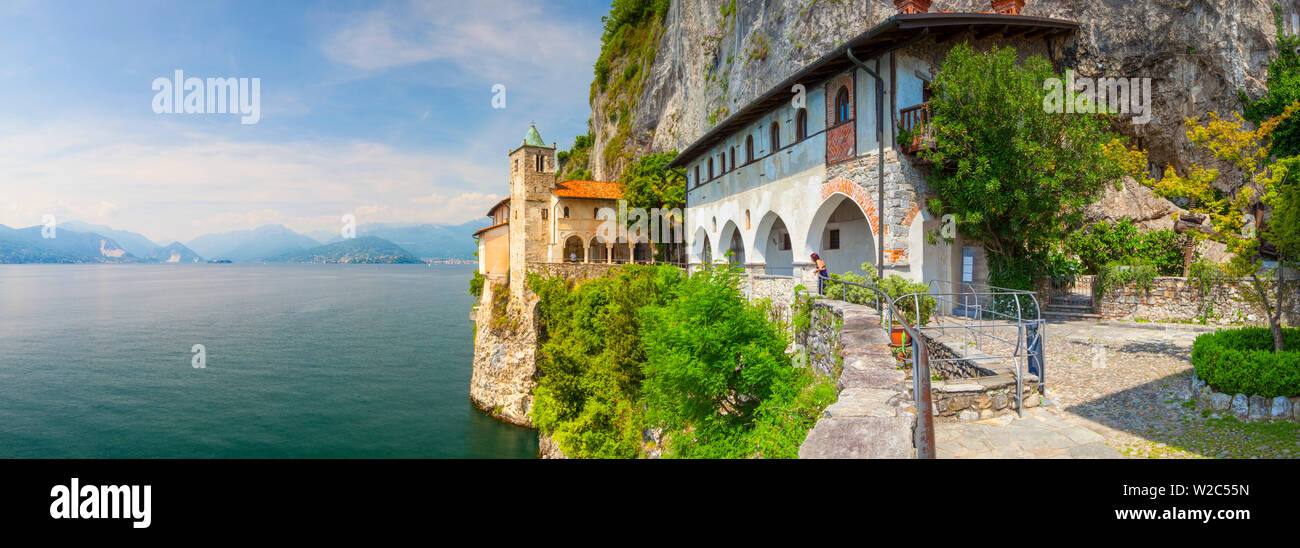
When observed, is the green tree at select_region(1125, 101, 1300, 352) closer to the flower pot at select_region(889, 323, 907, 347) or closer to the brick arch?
the brick arch

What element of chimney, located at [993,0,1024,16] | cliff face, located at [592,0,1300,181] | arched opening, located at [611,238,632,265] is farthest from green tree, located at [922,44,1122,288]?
arched opening, located at [611,238,632,265]

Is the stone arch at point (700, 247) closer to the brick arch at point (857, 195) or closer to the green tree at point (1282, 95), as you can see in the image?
the brick arch at point (857, 195)

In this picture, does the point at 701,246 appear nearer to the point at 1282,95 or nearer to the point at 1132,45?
the point at 1132,45

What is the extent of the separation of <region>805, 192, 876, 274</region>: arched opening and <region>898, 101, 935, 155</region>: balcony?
10.9ft

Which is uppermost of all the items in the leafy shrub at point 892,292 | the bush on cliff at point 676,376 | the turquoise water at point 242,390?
the leafy shrub at point 892,292

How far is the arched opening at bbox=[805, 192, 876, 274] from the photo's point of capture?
741 inches

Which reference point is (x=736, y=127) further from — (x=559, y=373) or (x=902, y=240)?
(x=559, y=373)

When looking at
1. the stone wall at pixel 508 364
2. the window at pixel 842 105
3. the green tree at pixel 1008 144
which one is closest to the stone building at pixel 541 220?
the stone wall at pixel 508 364

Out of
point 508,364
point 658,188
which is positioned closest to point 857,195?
point 658,188

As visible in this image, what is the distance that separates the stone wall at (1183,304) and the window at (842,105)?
894 cm

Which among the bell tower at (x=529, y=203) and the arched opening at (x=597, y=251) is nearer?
the bell tower at (x=529, y=203)

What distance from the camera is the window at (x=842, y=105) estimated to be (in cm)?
1714

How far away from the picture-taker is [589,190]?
133 ft
